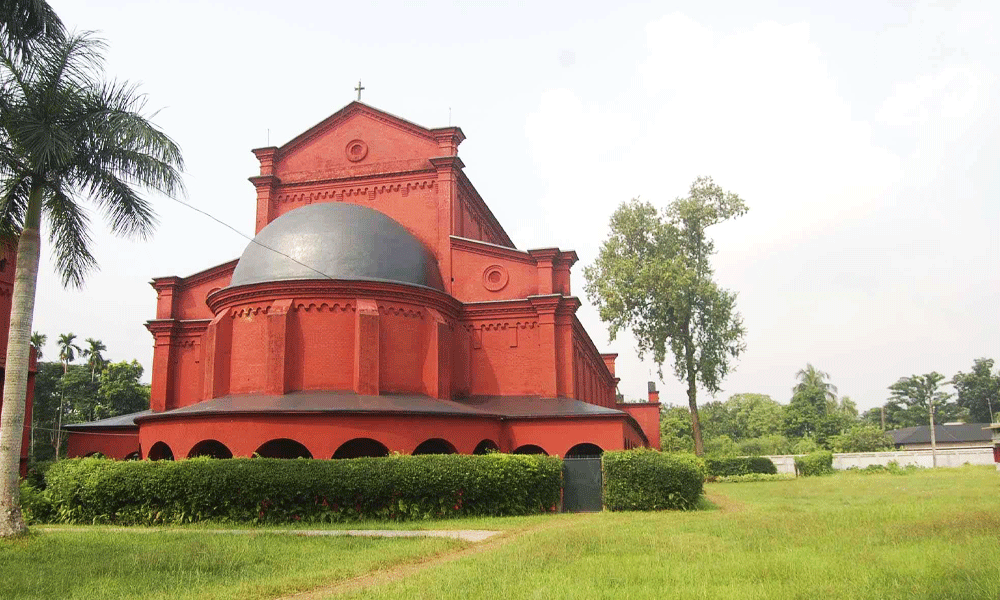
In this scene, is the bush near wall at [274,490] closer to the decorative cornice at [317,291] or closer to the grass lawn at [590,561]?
the grass lawn at [590,561]

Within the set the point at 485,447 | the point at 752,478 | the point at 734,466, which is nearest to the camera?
the point at 485,447

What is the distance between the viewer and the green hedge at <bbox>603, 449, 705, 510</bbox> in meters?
21.6

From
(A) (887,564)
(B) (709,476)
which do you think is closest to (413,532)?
(A) (887,564)

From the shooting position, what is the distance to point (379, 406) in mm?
23984

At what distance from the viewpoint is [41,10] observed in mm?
15188

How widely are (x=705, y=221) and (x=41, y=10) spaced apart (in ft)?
120

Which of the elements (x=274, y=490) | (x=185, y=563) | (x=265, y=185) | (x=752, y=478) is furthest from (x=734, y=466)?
(x=185, y=563)

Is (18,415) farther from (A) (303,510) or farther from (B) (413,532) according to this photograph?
(B) (413,532)

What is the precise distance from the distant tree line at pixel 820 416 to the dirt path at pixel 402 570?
54.4 meters

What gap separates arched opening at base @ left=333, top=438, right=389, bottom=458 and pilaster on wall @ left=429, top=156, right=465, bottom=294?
8.30m

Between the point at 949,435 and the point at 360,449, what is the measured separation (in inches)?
3033

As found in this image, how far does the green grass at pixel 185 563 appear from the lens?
1027 centimetres

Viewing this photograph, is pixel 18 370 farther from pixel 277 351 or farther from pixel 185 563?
pixel 277 351

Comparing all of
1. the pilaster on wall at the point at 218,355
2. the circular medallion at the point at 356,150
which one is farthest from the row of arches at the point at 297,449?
the circular medallion at the point at 356,150
